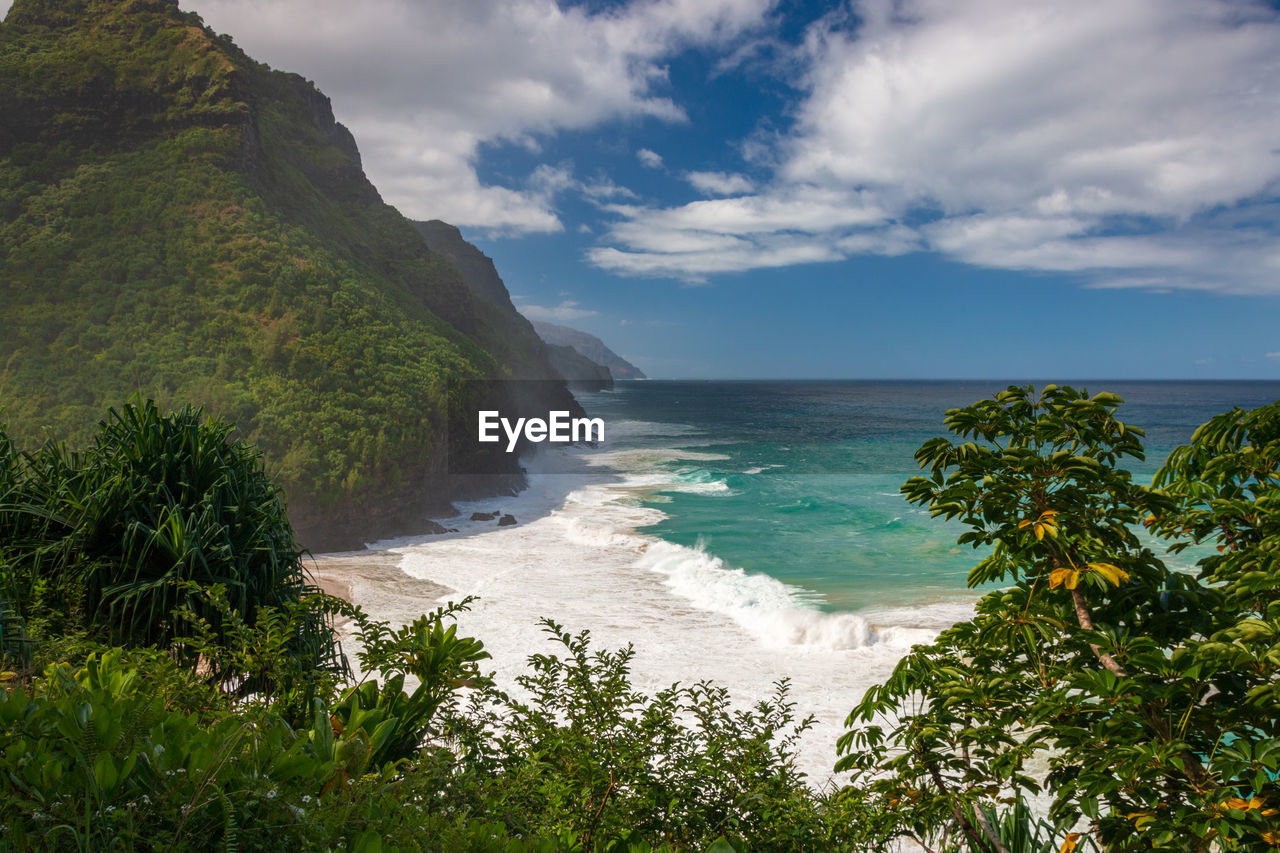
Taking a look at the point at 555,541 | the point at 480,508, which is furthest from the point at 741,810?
the point at 480,508

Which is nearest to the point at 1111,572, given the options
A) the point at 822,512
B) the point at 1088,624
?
the point at 1088,624

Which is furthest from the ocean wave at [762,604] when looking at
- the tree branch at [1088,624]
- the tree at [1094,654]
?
the tree branch at [1088,624]

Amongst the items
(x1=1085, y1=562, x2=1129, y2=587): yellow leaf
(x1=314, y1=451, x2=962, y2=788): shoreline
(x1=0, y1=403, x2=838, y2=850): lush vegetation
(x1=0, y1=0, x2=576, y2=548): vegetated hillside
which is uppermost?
(x1=0, y1=0, x2=576, y2=548): vegetated hillside

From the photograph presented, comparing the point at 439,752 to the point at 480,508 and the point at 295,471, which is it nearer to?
the point at 295,471

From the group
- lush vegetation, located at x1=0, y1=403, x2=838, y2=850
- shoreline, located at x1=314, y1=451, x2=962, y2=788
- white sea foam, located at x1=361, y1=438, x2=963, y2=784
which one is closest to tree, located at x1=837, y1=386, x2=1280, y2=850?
lush vegetation, located at x1=0, y1=403, x2=838, y2=850

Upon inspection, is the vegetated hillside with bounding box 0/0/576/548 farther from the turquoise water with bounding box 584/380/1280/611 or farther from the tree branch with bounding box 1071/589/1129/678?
the tree branch with bounding box 1071/589/1129/678

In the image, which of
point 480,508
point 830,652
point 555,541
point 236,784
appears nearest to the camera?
point 236,784
